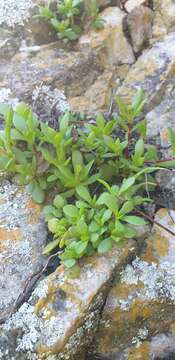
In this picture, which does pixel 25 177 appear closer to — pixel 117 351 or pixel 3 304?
pixel 3 304

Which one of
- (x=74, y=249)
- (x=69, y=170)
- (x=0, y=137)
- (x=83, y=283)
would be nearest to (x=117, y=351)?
(x=83, y=283)

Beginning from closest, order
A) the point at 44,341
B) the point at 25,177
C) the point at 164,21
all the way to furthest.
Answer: the point at 44,341 < the point at 25,177 < the point at 164,21

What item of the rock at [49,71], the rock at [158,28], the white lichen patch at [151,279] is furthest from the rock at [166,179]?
the rock at [158,28]

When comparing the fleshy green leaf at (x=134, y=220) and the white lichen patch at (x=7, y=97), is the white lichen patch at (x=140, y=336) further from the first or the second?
the white lichen patch at (x=7, y=97)

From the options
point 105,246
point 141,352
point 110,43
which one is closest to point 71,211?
point 105,246

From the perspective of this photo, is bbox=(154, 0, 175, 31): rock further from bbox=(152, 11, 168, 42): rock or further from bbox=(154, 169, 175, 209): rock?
bbox=(154, 169, 175, 209): rock

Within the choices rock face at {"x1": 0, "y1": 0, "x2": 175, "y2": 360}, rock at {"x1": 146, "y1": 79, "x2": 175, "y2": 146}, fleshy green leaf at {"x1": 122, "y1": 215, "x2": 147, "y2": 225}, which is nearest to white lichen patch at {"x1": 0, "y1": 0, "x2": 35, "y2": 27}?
rock face at {"x1": 0, "y1": 0, "x2": 175, "y2": 360}

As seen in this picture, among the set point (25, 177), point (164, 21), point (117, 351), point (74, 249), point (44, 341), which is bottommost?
point (117, 351)

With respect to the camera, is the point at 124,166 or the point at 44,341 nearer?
the point at 44,341
